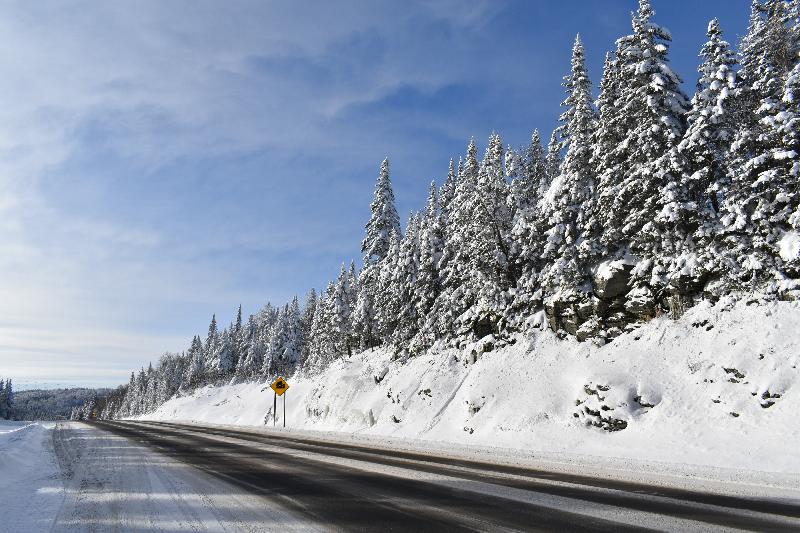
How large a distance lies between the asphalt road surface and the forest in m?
13.5

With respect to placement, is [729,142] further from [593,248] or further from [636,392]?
[636,392]

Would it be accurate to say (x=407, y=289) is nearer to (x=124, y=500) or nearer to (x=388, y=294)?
(x=388, y=294)

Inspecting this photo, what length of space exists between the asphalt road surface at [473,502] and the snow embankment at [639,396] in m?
4.52

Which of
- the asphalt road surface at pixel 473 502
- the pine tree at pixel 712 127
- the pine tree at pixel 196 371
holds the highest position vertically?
the pine tree at pixel 712 127

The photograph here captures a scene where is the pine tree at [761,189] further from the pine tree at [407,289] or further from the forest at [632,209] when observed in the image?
the pine tree at [407,289]

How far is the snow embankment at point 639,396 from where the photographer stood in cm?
1378

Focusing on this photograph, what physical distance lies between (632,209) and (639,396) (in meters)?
9.51

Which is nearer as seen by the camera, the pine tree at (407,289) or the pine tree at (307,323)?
the pine tree at (407,289)

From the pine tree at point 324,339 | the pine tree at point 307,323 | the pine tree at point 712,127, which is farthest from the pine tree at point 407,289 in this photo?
the pine tree at point 307,323

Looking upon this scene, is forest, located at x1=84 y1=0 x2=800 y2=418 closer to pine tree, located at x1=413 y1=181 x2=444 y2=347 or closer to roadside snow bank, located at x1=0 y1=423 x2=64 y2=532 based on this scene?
pine tree, located at x1=413 y1=181 x2=444 y2=347

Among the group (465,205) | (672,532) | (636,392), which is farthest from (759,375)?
(465,205)

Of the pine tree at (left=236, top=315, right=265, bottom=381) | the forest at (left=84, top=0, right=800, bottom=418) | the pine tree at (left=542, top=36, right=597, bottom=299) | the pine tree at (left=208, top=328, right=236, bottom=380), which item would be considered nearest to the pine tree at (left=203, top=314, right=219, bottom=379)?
the pine tree at (left=208, top=328, right=236, bottom=380)

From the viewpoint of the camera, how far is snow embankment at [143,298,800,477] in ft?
45.2

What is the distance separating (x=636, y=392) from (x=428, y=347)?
18602mm
